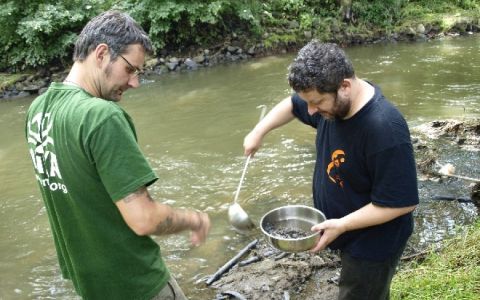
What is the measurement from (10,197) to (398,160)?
259 inches

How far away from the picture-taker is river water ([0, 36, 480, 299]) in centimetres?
503

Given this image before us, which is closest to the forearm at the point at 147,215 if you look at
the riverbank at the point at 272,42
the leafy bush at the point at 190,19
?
the riverbank at the point at 272,42

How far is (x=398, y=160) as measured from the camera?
2203 mm

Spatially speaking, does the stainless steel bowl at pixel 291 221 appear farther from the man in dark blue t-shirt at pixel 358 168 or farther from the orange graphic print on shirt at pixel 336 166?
the orange graphic print on shirt at pixel 336 166

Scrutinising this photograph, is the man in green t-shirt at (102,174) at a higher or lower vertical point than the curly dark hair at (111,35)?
lower

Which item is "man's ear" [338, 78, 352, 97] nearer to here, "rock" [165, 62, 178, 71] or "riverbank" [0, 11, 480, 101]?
"riverbank" [0, 11, 480, 101]

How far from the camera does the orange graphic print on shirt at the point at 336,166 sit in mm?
2422

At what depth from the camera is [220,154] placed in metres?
7.93

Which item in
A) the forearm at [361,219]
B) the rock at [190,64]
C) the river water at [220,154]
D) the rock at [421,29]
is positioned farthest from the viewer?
the rock at [421,29]

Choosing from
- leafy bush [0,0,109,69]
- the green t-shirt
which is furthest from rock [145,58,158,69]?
the green t-shirt

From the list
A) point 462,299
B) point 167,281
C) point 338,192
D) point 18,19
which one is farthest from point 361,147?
point 18,19

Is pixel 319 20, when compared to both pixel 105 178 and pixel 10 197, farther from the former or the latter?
pixel 105 178

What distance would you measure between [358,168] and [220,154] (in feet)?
18.5

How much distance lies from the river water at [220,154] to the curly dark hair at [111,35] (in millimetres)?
2834
